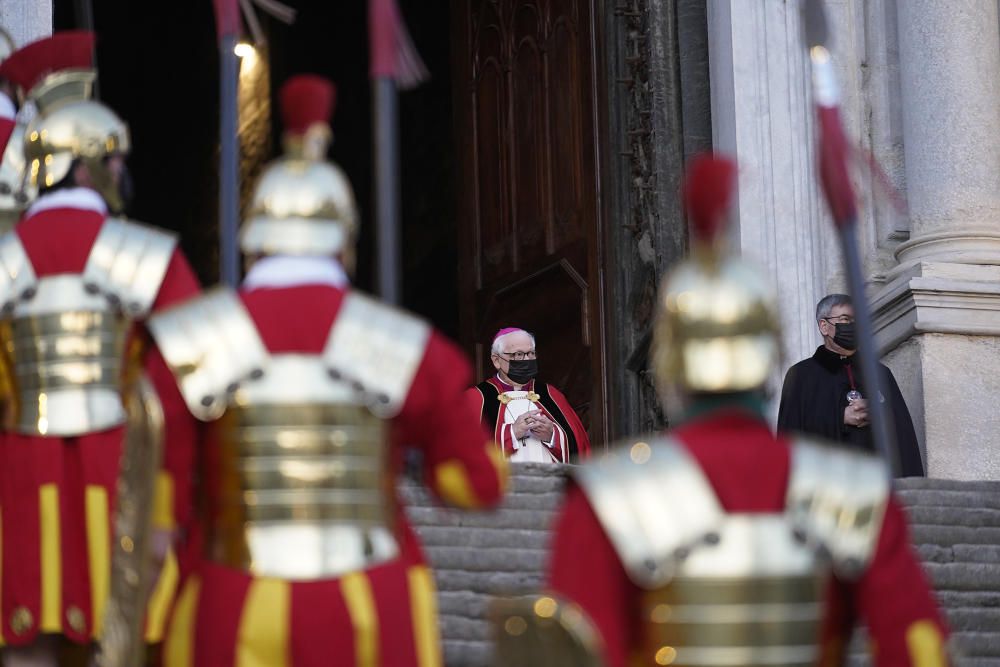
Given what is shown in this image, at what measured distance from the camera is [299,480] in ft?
17.9

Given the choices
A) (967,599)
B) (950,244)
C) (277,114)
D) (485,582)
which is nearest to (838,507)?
(485,582)

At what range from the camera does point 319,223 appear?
565cm

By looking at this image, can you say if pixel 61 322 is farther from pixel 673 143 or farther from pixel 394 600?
pixel 673 143

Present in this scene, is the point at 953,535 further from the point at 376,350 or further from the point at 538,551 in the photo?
the point at 376,350

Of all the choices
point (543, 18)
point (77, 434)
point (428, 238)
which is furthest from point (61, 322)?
point (428, 238)

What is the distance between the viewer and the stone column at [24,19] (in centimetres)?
965

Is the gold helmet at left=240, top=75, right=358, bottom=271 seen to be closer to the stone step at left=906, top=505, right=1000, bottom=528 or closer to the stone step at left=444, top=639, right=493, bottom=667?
the stone step at left=444, top=639, right=493, bottom=667

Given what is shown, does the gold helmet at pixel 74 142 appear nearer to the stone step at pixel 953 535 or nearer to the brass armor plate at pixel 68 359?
the brass armor plate at pixel 68 359

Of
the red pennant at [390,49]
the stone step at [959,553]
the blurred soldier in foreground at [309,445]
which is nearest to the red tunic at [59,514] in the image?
the blurred soldier in foreground at [309,445]

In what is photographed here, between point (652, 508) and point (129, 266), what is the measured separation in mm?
2307

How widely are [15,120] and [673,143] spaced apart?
16.2ft

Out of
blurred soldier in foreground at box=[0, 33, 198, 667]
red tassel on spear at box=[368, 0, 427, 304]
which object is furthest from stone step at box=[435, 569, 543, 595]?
blurred soldier in foreground at box=[0, 33, 198, 667]

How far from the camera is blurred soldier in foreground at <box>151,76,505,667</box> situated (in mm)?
5398

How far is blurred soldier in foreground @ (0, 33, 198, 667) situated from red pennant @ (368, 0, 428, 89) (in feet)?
3.87
